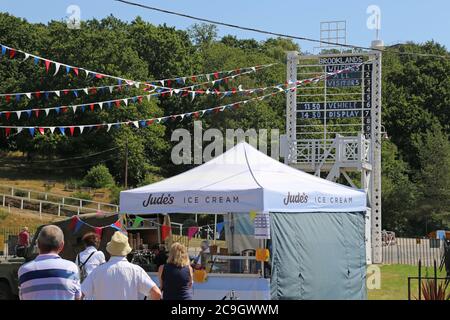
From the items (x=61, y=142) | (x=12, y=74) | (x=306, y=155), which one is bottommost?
(x=306, y=155)

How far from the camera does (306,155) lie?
100ft

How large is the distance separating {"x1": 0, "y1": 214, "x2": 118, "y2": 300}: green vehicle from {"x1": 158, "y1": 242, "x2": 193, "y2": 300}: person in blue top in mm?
6376

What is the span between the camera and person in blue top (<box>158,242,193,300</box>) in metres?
9.08

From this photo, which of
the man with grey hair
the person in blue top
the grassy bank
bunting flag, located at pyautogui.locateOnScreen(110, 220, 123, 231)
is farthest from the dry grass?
the man with grey hair

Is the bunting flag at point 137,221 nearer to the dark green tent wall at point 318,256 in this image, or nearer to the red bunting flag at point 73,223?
the red bunting flag at point 73,223

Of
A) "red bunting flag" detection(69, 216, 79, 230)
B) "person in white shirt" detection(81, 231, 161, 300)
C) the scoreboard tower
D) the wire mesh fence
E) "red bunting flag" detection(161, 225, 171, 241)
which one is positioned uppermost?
the scoreboard tower

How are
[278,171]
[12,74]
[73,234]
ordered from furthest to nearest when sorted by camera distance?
[12,74] → [73,234] → [278,171]

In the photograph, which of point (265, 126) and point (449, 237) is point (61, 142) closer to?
point (265, 126)

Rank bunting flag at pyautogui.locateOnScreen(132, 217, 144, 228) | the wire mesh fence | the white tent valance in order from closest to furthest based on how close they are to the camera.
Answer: the white tent valance → bunting flag at pyautogui.locateOnScreen(132, 217, 144, 228) → the wire mesh fence

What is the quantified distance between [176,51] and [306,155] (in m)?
41.0

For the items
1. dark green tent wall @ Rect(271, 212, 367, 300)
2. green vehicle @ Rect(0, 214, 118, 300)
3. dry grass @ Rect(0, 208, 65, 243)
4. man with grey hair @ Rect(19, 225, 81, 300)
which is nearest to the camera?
man with grey hair @ Rect(19, 225, 81, 300)

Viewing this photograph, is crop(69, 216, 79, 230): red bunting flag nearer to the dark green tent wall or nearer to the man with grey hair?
the dark green tent wall

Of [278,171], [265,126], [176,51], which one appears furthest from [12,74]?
[278,171]

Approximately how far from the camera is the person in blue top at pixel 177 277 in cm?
908
